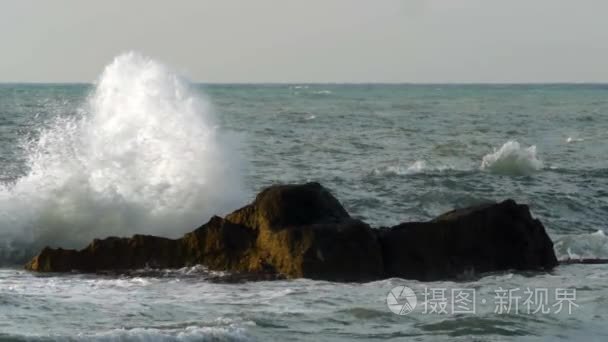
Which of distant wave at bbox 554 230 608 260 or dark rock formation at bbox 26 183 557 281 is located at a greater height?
dark rock formation at bbox 26 183 557 281

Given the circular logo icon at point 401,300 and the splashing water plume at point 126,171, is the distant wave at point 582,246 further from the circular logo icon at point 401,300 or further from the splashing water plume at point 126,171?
the splashing water plume at point 126,171

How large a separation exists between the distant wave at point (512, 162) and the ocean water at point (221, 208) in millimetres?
51

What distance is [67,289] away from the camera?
986 cm

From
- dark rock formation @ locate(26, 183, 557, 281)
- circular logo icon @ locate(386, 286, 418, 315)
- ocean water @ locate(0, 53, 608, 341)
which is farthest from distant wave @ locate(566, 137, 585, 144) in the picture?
circular logo icon @ locate(386, 286, 418, 315)

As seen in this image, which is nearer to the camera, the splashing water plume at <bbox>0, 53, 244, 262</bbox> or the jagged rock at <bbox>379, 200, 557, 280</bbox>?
the jagged rock at <bbox>379, 200, 557, 280</bbox>

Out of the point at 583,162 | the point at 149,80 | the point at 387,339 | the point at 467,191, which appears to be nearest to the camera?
the point at 387,339

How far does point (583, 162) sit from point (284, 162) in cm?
705

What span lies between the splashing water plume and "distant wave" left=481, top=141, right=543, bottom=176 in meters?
7.56

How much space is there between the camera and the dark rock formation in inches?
407

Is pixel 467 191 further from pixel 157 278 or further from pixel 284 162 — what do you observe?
pixel 157 278

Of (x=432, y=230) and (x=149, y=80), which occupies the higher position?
(x=149, y=80)

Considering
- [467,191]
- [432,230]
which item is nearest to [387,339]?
[432,230]

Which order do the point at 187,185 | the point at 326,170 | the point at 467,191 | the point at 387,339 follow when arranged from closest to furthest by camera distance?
the point at 387,339, the point at 187,185, the point at 467,191, the point at 326,170

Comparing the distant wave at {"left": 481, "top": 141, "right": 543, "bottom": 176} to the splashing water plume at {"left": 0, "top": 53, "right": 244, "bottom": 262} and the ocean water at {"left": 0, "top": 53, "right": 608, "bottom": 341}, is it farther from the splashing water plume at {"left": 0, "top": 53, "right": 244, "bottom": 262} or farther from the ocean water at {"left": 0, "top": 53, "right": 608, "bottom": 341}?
the splashing water plume at {"left": 0, "top": 53, "right": 244, "bottom": 262}
